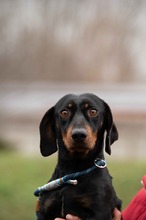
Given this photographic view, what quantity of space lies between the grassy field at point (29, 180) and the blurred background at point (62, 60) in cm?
→ 114

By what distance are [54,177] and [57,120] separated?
281 mm

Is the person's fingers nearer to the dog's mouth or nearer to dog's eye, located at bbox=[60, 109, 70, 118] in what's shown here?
the dog's mouth

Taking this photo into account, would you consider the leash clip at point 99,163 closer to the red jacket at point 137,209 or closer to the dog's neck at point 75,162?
the dog's neck at point 75,162

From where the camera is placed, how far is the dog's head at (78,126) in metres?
3.00

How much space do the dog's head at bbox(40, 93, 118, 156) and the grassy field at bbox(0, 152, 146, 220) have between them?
320 centimetres

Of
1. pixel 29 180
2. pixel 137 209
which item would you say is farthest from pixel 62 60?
pixel 137 209

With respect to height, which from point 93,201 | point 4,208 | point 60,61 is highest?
point 93,201

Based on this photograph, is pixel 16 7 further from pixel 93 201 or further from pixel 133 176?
pixel 93 201

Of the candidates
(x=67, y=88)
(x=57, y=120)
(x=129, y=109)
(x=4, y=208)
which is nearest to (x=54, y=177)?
(x=57, y=120)

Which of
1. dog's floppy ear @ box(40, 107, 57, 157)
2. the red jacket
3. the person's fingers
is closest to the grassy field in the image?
the red jacket

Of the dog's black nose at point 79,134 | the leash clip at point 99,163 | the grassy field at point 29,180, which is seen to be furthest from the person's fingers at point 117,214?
the grassy field at point 29,180

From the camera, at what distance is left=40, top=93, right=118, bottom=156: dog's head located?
3004 mm

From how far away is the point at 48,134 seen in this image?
3.25m

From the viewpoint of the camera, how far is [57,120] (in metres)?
3.19
